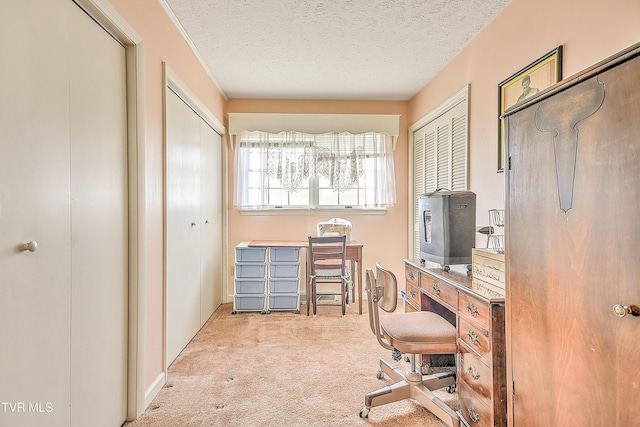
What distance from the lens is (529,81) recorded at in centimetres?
195

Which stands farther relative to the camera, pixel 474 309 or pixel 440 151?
pixel 440 151

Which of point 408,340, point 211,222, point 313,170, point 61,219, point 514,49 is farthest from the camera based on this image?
point 313,170

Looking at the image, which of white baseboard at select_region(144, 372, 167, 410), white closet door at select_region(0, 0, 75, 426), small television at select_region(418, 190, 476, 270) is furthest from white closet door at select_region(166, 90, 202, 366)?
small television at select_region(418, 190, 476, 270)

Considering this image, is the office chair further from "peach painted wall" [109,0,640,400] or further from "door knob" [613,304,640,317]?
"door knob" [613,304,640,317]

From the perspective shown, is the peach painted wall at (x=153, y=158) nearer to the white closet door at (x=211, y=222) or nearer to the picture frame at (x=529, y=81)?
the white closet door at (x=211, y=222)

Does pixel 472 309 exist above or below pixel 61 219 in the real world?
below

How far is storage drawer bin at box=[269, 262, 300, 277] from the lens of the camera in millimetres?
3582

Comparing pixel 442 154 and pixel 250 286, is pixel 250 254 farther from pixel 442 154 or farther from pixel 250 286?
pixel 442 154

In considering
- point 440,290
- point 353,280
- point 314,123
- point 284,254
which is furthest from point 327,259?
point 440,290

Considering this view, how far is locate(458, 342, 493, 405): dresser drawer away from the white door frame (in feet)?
5.56

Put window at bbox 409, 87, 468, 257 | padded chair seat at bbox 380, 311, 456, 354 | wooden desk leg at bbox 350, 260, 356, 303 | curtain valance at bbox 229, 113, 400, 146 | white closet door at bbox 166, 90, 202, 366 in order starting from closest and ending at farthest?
padded chair seat at bbox 380, 311, 456, 354
white closet door at bbox 166, 90, 202, 366
window at bbox 409, 87, 468, 257
wooden desk leg at bbox 350, 260, 356, 303
curtain valance at bbox 229, 113, 400, 146

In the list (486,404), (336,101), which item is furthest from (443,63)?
(486,404)

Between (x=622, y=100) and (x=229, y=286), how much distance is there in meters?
3.96

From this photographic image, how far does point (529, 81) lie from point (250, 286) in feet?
9.96
